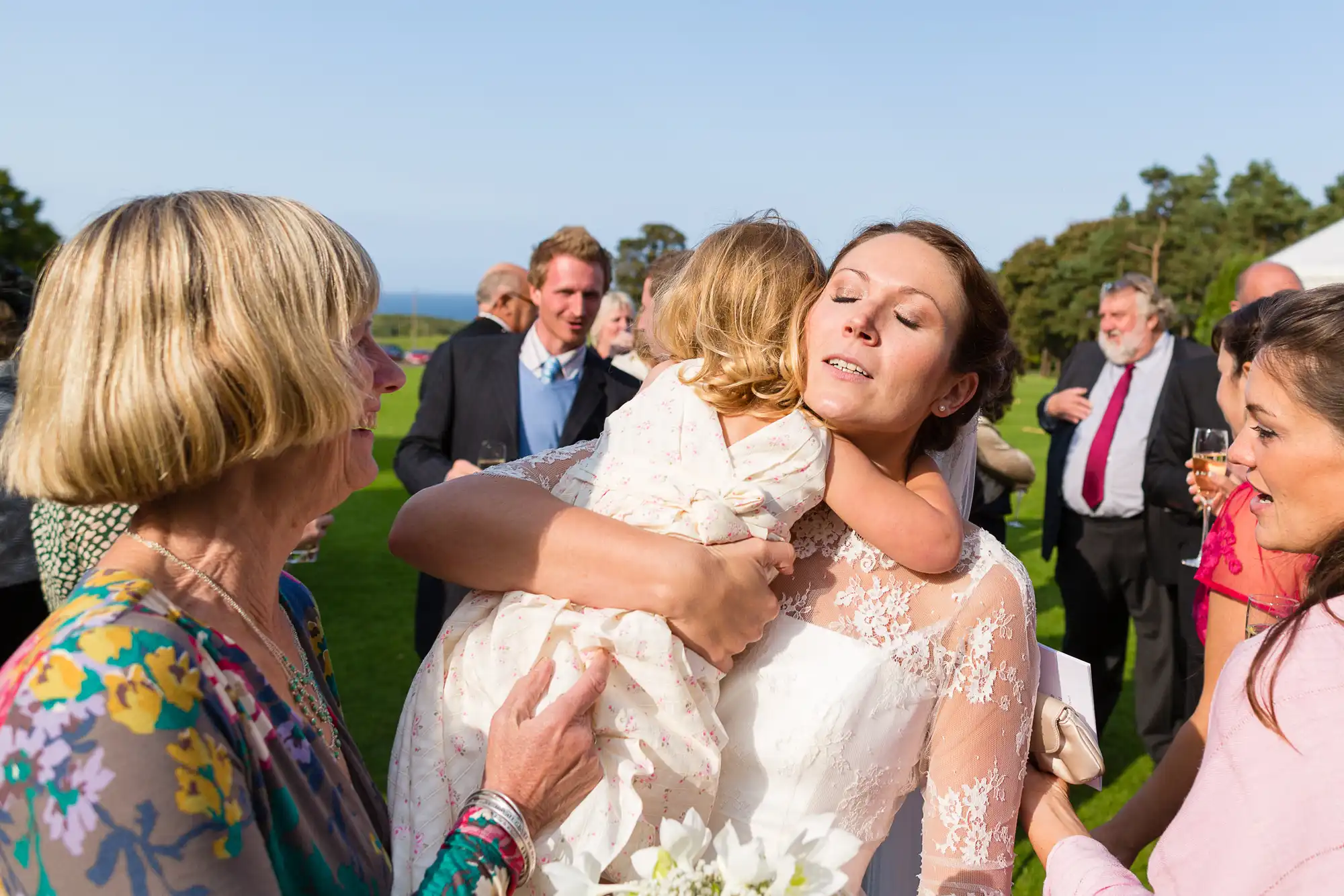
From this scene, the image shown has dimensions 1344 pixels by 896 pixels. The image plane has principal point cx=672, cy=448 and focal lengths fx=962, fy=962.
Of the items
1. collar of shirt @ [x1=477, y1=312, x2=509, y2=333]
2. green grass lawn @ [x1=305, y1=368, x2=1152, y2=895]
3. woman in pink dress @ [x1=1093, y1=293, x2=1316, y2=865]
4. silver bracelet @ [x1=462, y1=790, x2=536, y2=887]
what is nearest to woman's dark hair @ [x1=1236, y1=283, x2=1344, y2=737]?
woman in pink dress @ [x1=1093, y1=293, x2=1316, y2=865]

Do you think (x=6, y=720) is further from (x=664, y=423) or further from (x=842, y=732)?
(x=842, y=732)

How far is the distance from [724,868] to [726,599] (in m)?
0.64

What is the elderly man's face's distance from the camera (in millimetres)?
6945

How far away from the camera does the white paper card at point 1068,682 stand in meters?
2.40

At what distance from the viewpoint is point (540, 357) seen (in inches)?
228

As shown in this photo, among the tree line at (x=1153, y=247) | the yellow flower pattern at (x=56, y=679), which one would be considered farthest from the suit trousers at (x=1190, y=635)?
the tree line at (x=1153, y=247)

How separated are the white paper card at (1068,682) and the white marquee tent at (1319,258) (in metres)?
9.60

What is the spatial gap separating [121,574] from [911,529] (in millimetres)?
1560

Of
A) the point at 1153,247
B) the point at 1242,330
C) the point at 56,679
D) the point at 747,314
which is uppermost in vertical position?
the point at 747,314

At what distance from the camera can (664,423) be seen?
2.22 metres

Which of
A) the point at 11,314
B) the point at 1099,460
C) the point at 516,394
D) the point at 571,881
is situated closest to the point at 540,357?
the point at 516,394

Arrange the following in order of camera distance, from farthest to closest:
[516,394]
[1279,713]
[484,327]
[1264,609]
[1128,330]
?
[484,327]
[1128,330]
[516,394]
[1264,609]
[1279,713]

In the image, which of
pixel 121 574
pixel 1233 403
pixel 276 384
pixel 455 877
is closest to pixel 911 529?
pixel 455 877

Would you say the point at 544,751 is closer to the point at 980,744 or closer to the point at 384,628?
the point at 980,744
